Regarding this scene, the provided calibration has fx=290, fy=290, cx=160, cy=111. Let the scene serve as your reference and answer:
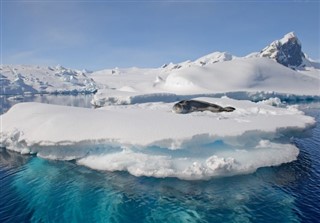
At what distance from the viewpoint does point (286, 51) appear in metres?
144

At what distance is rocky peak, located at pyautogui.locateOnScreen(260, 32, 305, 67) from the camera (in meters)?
138

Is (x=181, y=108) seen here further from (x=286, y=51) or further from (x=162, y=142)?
(x=286, y=51)

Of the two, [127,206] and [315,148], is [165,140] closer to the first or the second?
[127,206]

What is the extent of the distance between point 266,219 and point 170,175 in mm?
4001

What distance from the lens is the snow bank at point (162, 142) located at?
464 inches

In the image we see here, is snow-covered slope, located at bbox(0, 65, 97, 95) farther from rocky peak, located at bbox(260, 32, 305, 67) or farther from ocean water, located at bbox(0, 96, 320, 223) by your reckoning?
ocean water, located at bbox(0, 96, 320, 223)

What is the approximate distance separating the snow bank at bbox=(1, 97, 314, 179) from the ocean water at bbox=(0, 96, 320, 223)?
0.51 meters

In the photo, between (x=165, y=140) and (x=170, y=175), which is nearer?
(x=170, y=175)

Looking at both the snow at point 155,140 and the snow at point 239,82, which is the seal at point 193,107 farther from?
the snow at point 239,82

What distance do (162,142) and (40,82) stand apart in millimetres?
142162

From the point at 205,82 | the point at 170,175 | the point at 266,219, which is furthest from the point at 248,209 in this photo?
the point at 205,82

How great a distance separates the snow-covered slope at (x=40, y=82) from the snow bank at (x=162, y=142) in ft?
339

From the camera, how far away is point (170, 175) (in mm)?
11453

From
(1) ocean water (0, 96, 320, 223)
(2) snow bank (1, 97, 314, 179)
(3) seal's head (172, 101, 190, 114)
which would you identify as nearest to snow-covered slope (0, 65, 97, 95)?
(3) seal's head (172, 101, 190, 114)
